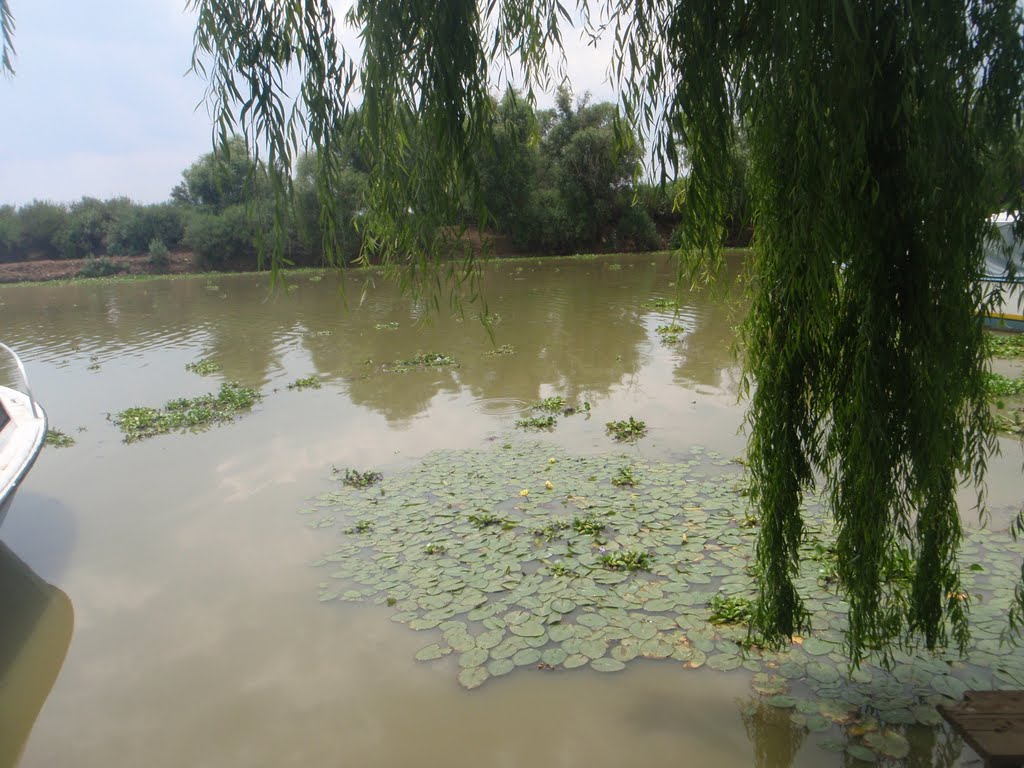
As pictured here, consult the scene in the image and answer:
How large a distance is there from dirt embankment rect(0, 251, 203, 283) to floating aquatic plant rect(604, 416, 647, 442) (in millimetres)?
39000

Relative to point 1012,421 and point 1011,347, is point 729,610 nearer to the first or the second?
point 1012,421

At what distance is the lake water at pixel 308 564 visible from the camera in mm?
3500

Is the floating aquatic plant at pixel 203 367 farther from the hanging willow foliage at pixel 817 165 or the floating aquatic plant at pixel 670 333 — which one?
the hanging willow foliage at pixel 817 165

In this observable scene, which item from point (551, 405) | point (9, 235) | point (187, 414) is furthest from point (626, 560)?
point (9, 235)

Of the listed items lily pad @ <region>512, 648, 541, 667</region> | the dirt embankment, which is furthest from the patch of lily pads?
the dirt embankment

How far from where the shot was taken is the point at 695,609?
4.24m

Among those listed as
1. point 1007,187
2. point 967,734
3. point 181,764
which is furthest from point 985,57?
point 181,764

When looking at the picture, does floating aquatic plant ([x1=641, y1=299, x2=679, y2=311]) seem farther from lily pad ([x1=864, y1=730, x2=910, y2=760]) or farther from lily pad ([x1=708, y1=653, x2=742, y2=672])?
lily pad ([x1=864, y1=730, x2=910, y2=760])

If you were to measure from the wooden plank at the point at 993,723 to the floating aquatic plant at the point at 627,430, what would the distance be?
15.4ft

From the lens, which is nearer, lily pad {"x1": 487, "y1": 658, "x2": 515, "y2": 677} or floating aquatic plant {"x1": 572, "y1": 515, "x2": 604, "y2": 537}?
lily pad {"x1": 487, "y1": 658, "x2": 515, "y2": 677}

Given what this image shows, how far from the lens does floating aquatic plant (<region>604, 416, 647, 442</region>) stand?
24.6ft

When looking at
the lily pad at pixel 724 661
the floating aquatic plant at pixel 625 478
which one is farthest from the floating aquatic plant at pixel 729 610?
the floating aquatic plant at pixel 625 478

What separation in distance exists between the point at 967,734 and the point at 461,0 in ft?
10.4

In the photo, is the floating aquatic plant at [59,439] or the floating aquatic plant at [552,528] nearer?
the floating aquatic plant at [552,528]
